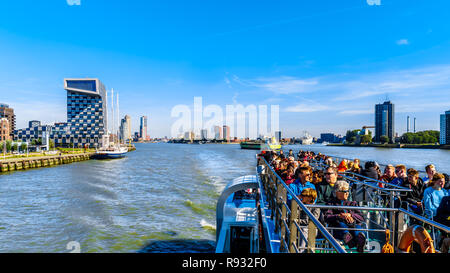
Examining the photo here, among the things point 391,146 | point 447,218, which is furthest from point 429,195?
point 391,146

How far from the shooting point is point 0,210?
654 inches

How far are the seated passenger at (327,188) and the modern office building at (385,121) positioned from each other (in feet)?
654

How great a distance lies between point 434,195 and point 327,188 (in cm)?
173

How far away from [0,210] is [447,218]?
71.4 ft

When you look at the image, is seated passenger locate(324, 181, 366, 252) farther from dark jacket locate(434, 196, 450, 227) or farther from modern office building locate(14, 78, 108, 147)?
modern office building locate(14, 78, 108, 147)

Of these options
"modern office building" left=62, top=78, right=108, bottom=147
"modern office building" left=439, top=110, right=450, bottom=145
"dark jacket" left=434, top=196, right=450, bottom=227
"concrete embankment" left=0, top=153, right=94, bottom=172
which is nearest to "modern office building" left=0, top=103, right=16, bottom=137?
"modern office building" left=62, top=78, right=108, bottom=147

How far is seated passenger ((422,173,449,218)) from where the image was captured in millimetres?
4492

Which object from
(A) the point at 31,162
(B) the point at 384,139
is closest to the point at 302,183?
(A) the point at 31,162

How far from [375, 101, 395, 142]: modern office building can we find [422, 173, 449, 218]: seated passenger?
654 ft

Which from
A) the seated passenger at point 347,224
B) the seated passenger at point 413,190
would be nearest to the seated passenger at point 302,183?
the seated passenger at point 347,224

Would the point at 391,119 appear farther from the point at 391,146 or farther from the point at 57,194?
the point at 57,194

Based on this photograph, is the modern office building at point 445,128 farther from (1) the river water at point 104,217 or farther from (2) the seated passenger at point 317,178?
(2) the seated passenger at point 317,178

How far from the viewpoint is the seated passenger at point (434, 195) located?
4.49 m
